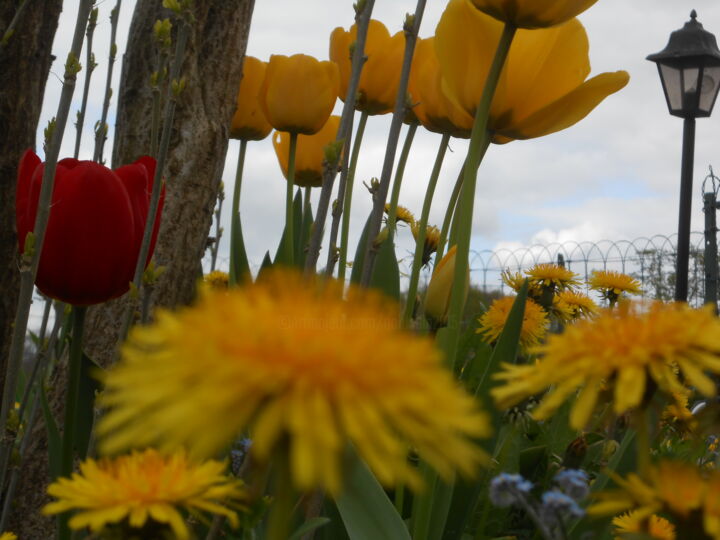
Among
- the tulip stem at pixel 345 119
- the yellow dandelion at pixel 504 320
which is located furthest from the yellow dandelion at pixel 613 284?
the tulip stem at pixel 345 119

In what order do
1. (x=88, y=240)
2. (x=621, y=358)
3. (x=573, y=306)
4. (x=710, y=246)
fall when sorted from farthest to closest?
(x=710, y=246)
(x=573, y=306)
(x=88, y=240)
(x=621, y=358)

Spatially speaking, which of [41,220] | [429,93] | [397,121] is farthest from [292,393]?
[429,93]

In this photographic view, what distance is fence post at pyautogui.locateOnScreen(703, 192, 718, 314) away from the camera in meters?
6.84

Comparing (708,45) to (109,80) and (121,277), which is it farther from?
(121,277)

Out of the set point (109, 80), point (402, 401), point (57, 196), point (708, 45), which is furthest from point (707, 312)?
point (708, 45)

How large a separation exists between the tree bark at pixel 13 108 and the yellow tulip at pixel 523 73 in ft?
4.26

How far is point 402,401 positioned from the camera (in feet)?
1.08

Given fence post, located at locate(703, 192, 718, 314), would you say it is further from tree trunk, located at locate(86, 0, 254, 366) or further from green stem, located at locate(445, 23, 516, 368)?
green stem, located at locate(445, 23, 516, 368)

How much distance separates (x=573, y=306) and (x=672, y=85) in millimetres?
4643

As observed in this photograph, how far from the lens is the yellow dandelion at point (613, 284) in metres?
1.76

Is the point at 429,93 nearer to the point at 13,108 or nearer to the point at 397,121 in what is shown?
the point at 397,121

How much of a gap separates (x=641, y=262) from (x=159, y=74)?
10387 mm

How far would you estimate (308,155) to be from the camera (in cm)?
187

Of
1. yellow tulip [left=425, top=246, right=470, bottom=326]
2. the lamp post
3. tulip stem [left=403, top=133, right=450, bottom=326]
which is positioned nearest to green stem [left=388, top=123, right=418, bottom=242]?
tulip stem [left=403, top=133, right=450, bottom=326]
